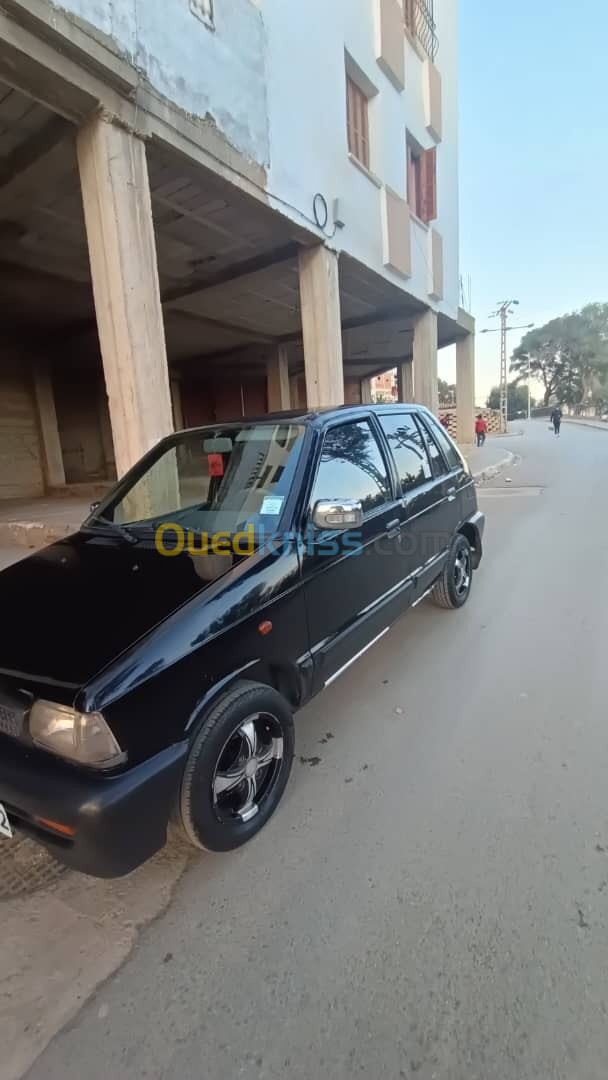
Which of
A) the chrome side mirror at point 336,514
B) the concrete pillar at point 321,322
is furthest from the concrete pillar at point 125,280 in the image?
the chrome side mirror at point 336,514

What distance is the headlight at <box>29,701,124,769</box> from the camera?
1.62m

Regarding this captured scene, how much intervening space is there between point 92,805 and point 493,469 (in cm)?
1476

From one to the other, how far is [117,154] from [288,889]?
6.35 m

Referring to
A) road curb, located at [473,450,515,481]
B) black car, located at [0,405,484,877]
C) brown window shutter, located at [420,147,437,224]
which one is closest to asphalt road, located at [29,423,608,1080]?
black car, located at [0,405,484,877]

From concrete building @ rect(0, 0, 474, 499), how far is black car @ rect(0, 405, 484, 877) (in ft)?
10.2

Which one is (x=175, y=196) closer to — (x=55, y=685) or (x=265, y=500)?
(x=265, y=500)

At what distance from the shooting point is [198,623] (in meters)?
1.91

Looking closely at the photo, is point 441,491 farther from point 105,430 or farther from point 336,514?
point 105,430

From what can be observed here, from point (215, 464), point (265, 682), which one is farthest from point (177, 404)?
point (265, 682)

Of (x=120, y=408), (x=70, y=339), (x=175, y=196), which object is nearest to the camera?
(x=120, y=408)

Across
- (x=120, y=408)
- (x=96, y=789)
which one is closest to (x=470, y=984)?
(x=96, y=789)

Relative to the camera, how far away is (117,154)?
515cm

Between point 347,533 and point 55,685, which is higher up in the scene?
point 347,533

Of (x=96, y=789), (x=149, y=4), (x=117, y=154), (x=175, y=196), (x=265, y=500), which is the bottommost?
(x=96, y=789)
